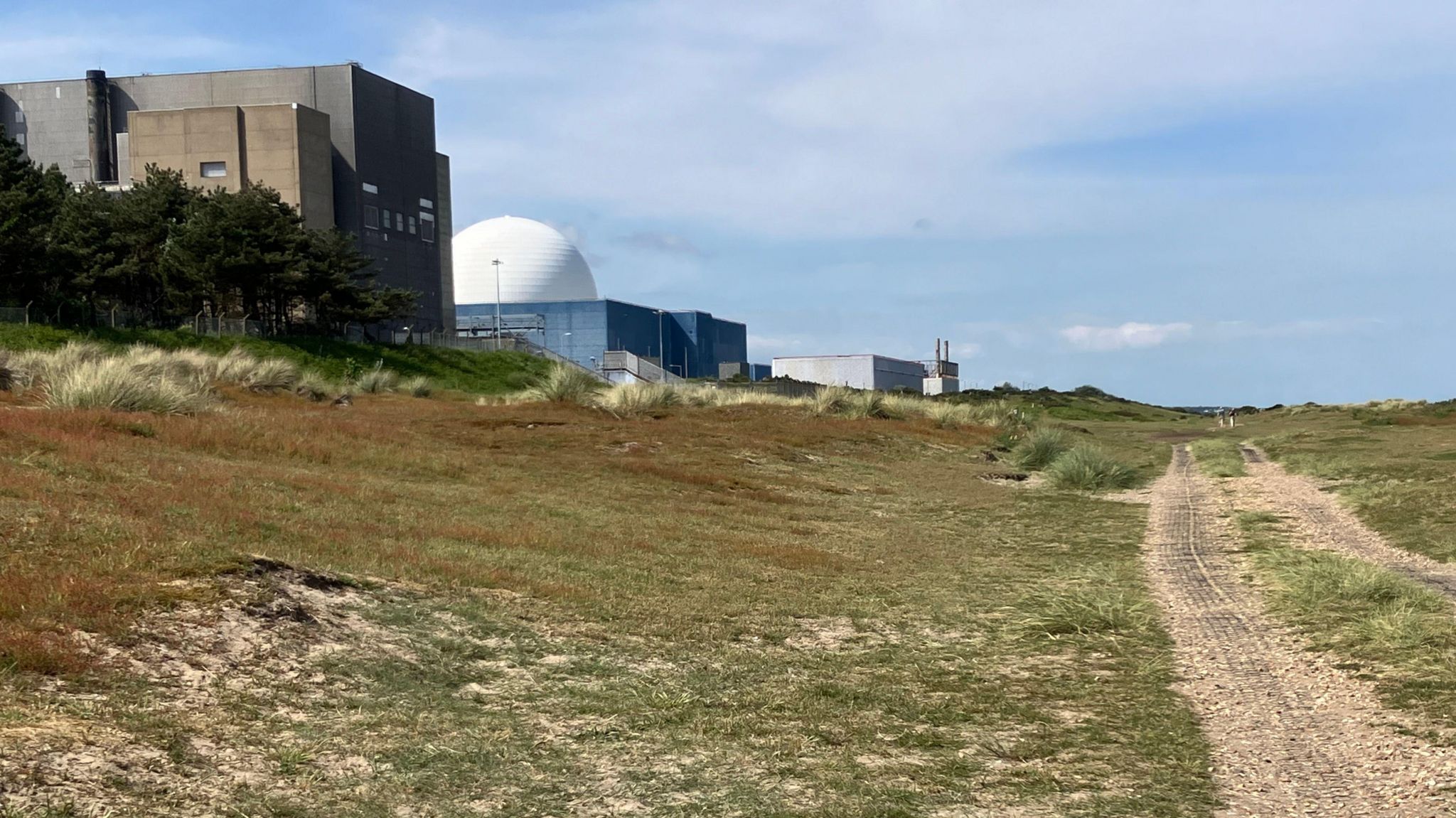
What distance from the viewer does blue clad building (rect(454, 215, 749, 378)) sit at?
110 meters

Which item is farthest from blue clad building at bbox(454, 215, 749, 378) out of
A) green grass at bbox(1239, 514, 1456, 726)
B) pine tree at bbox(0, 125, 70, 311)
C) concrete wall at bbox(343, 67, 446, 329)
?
green grass at bbox(1239, 514, 1456, 726)

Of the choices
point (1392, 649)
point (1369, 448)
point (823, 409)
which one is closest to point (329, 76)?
point (823, 409)

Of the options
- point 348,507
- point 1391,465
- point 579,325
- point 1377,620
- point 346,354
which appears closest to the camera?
point 1377,620

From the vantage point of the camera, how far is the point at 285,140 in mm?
A: 75750

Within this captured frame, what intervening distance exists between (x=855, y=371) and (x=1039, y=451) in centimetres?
8048

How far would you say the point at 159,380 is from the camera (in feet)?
76.5

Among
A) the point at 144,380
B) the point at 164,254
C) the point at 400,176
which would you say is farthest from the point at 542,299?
the point at 144,380

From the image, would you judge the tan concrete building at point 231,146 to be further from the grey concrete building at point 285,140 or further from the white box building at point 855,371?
the white box building at point 855,371

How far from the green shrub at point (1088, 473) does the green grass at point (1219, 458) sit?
2.37 meters

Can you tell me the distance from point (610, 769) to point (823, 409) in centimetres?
3725

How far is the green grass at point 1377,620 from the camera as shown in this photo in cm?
777

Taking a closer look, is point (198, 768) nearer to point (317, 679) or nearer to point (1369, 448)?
point (317, 679)

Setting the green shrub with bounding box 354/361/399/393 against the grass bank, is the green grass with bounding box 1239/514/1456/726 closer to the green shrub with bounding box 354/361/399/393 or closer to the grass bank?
the grass bank

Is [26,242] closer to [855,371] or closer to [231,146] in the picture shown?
[231,146]
